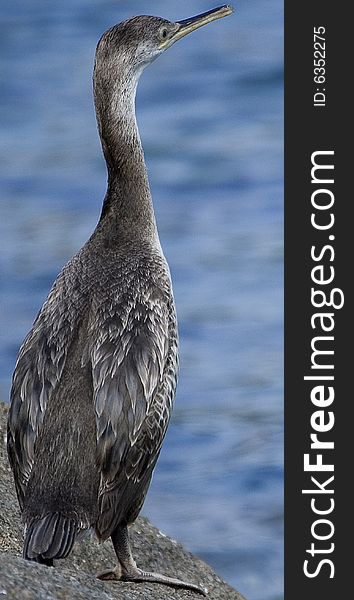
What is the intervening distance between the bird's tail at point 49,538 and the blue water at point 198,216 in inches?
143

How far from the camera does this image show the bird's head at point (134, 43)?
25.3 feet

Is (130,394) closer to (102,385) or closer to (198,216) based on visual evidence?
(102,385)

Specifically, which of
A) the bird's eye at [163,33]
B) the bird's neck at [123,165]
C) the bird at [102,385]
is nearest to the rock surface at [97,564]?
the bird at [102,385]

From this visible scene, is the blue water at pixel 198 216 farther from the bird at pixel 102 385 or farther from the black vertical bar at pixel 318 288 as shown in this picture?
the bird at pixel 102 385

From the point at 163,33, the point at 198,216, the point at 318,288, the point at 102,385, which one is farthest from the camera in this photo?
the point at 198,216

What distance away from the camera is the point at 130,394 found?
686 centimetres

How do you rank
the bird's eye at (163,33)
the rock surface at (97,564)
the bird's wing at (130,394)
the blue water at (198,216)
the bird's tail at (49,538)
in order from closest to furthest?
the rock surface at (97,564)
the bird's tail at (49,538)
the bird's wing at (130,394)
the bird's eye at (163,33)
the blue water at (198,216)

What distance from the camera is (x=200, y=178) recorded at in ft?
51.8

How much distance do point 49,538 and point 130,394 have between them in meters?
0.77

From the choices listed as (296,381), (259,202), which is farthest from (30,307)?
(296,381)

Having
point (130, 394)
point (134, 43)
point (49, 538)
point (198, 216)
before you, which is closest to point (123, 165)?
point (134, 43)

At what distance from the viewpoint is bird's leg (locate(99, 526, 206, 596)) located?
7004 mm

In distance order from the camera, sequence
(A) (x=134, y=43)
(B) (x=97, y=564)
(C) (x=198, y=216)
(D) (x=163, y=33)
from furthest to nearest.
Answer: (C) (x=198, y=216)
(D) (x=163, y=33)
(A) (x=134, y=43)
(B) (x=97, y=564)

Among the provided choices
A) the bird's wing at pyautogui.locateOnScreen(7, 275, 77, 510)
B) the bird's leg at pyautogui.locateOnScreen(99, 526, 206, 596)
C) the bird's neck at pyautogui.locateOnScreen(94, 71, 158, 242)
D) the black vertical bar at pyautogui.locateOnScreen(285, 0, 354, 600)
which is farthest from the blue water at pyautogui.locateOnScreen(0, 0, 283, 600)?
the bird's wing at pyautogui.locateOnScreen(7, 275, 77, 510)
